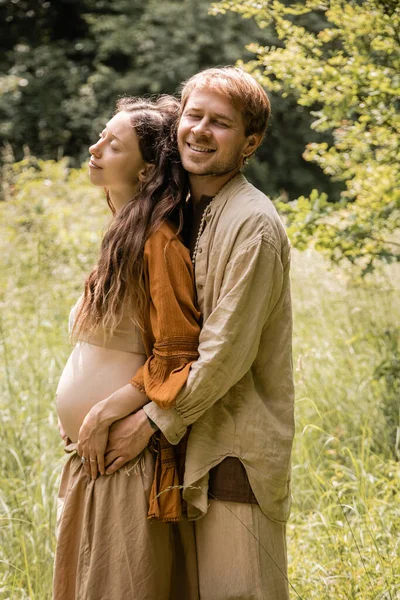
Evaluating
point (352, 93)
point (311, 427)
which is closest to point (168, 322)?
point (311, 427)

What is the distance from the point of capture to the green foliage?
10.4 feet

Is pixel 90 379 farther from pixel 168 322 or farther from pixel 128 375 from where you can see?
pixel 168 322

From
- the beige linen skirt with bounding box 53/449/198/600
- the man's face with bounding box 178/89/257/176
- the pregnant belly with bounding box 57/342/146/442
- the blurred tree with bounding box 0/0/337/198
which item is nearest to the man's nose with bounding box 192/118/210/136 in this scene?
the man's face with bounding box 178/89/257/176

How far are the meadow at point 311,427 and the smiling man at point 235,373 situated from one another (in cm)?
24

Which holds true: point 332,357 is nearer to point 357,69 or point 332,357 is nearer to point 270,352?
point 357,69

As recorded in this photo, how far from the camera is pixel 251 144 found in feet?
6.45

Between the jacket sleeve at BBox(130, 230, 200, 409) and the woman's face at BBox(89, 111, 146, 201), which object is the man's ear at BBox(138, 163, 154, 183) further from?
the jacket sleeve at BBox(130, 230, 200, 409)

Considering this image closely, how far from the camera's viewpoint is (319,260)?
596 cm

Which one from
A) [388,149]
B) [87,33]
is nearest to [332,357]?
[388,149]

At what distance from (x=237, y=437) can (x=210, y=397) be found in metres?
0.14

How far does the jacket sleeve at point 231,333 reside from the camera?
5.74ft

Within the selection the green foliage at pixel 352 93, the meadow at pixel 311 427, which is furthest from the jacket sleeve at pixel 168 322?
the green foliage at pixel 352 93

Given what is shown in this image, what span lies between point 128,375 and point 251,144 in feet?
2.29

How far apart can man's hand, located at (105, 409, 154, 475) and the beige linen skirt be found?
0.11 ft
